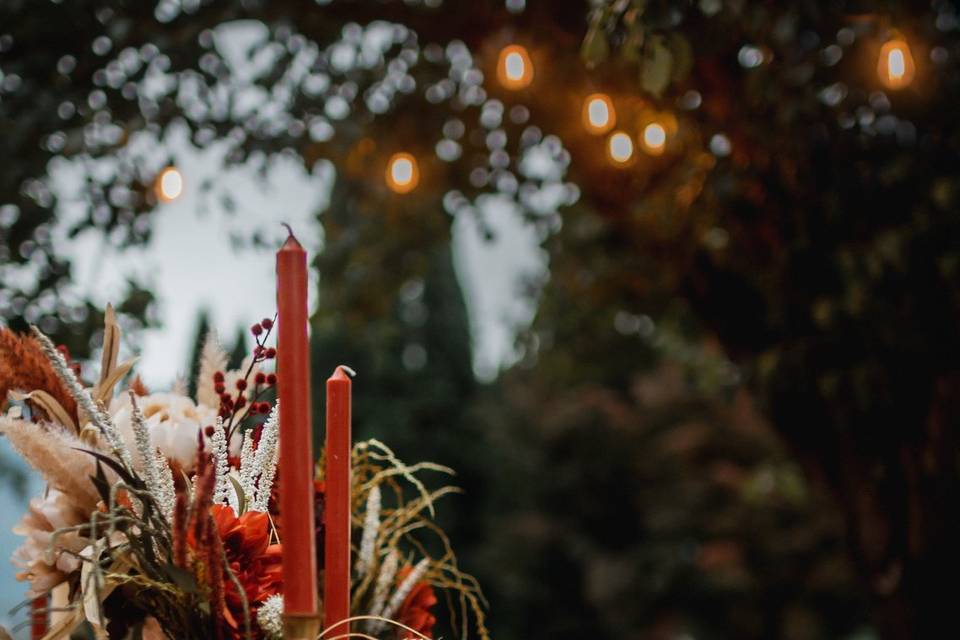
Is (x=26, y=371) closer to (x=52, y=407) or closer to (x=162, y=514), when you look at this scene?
(x=52, y=407)

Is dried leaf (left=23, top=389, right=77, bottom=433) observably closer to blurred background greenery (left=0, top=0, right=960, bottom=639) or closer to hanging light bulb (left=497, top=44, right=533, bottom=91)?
blurred background greenery (left=0, top=0, right=960, bottom=639)

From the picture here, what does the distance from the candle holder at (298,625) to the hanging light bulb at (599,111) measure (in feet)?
8.31

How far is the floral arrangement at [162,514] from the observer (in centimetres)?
69

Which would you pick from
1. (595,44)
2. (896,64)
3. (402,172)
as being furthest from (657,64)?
(402,172)

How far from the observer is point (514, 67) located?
9.48 feet

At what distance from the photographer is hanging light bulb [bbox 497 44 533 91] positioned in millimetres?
2852

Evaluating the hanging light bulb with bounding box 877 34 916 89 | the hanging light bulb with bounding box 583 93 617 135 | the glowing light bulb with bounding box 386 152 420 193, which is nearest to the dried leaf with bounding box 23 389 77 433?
the hanging light bulb with bounding box 877 34 916 89

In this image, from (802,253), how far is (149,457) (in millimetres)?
2145

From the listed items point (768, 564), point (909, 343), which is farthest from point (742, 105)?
point (768, 564)

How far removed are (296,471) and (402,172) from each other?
110 inches

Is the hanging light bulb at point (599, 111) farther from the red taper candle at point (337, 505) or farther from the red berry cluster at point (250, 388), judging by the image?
the red taper candle at point (337, 505)

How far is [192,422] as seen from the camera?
902 millimetres

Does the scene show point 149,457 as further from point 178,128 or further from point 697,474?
point 697,474

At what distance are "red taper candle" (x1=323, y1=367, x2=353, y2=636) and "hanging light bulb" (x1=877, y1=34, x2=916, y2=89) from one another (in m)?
2.14
